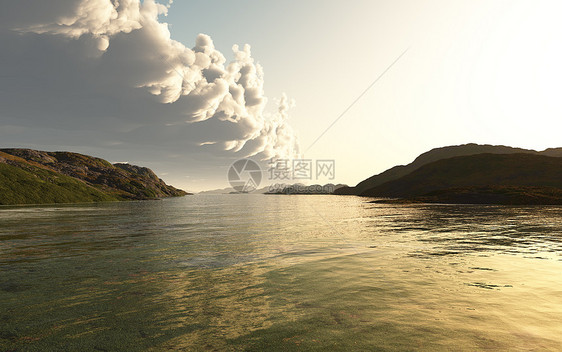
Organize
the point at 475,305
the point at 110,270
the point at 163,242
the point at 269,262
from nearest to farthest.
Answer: the point at 475,305 < the point at 110,270 < the point at 269,262 < the point at 163,242

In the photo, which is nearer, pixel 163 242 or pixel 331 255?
pixel 331 255

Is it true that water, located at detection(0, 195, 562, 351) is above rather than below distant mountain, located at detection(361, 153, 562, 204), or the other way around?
below

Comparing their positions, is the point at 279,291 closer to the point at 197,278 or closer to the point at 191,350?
the point at 197,278

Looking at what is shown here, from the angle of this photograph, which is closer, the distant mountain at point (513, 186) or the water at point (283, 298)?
the water at point (283, 298)

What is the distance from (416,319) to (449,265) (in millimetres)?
10949

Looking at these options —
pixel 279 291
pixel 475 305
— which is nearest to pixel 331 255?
pixel 279 291

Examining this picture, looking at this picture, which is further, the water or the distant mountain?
the distant mountain

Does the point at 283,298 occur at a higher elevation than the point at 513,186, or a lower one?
lower

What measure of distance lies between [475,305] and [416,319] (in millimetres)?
3519

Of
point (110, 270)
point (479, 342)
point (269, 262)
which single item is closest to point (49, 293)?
point (110, 270)

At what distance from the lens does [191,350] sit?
27.9 ft

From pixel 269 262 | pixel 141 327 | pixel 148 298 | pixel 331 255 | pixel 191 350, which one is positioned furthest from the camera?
pixel 331 255

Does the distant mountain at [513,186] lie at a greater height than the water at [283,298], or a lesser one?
greater

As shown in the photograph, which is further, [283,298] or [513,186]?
[513,186]
